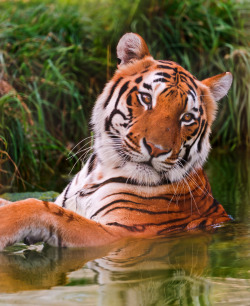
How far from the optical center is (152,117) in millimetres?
3922

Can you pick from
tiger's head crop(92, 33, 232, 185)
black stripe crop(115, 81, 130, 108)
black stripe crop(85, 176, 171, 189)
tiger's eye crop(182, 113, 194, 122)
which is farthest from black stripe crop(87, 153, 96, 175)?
tiger's eye crop(182, 113, 194, 122)

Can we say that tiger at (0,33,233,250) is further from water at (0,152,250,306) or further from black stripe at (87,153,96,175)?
water at (0,152,250,306)

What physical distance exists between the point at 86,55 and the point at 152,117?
4.81m

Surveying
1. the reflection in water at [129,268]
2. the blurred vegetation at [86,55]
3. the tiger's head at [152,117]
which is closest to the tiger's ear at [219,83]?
the tiger's head at [152,117]

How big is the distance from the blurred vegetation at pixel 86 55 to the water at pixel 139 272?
2934 millimetres

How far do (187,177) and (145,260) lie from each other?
92 centimetres

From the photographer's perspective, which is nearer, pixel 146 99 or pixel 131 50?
pixel 146 99

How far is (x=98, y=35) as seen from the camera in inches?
352

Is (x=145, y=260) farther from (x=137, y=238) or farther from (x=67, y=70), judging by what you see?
(x=67, y=70)

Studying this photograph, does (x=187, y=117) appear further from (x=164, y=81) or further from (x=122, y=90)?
(x=122, y=90)

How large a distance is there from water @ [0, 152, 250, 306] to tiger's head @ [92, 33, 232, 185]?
0.51 metres

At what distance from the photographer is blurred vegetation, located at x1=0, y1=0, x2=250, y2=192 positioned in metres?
7.28

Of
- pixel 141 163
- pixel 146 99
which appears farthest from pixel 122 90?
pixel 141 163

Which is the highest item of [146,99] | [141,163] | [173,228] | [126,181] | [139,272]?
[146,99]
